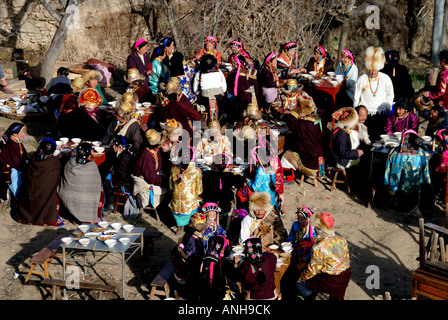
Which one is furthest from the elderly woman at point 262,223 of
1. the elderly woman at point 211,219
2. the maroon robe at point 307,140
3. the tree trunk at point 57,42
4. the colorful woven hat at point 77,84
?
the tree trunk at point 57,42

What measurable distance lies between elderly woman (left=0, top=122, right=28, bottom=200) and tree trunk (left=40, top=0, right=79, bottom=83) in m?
4.44

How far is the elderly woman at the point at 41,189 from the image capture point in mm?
9328

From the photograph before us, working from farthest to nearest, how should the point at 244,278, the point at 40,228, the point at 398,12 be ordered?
the point at 398,12
the point at 40,228
the point at 244,278

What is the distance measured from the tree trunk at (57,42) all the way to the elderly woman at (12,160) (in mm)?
4437

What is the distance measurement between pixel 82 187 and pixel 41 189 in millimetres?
654

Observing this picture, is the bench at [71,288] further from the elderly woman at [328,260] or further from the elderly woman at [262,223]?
the elderly woman at [328,260]

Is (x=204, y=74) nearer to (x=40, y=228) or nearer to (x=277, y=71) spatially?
(x=277, y=71)

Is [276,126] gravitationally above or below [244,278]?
above

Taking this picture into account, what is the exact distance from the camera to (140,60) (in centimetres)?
1285

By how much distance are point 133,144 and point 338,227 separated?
3.66 m

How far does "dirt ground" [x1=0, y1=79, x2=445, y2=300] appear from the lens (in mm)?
7910

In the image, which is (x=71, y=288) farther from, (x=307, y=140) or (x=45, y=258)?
(x=307, y=140)
